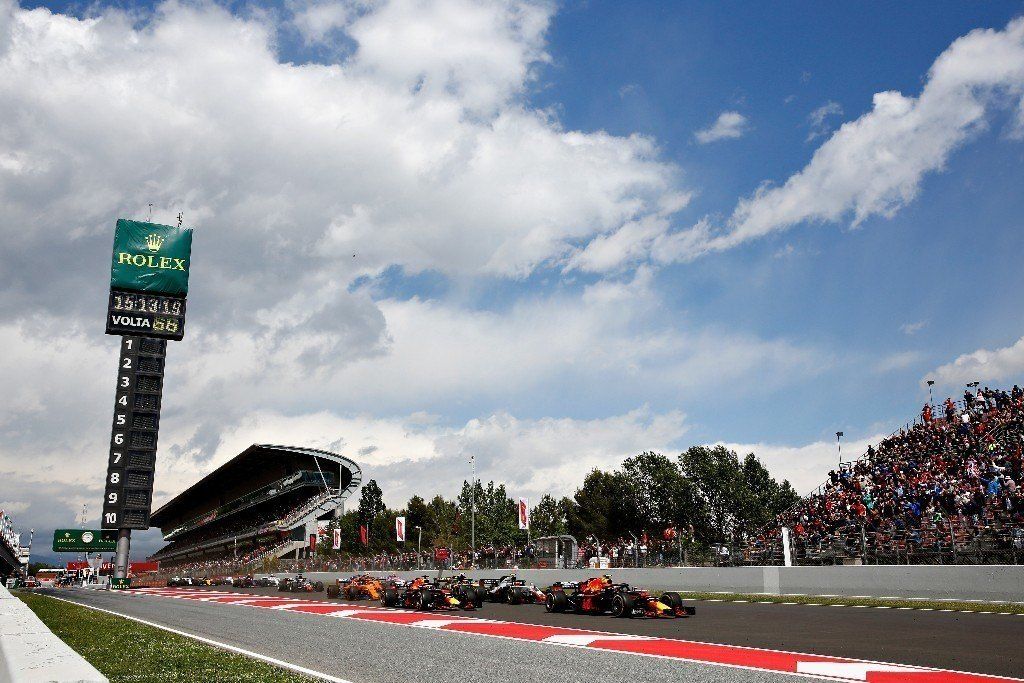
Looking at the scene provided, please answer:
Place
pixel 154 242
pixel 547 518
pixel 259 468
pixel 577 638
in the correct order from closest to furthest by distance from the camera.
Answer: pixel 577 638 < pixel 154 242 < pixel 547 518 < pixel 259 468

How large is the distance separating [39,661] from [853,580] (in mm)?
21682

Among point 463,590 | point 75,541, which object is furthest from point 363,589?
point 75,541

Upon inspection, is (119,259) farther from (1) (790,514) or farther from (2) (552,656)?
→ (2) (552,656)

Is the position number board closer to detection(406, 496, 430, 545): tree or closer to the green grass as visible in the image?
detection(406, 496, 430, 545): tree

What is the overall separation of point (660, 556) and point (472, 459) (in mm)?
33307

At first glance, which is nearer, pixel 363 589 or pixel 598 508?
pixel 363 589

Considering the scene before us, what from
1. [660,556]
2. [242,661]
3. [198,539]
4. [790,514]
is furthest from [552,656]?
[198,539]

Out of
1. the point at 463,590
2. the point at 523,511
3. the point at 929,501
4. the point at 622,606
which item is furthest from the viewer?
the point at 523,511

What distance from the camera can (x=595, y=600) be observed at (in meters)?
17.4

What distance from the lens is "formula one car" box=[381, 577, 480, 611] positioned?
1952 centimetres

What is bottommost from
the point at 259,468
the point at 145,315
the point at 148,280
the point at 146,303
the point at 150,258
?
the point at 259,468

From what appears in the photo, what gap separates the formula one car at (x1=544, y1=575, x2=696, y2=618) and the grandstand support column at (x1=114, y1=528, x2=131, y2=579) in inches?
2077

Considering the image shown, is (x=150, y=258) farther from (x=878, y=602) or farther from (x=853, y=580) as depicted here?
(x=878, y=602)

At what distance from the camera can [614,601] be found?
16609mm
